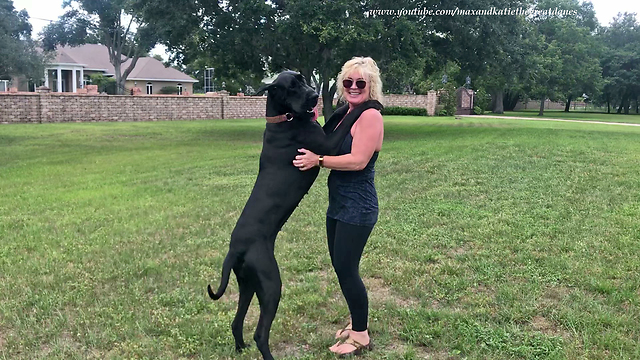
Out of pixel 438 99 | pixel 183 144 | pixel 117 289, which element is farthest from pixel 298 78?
pixel 438 99

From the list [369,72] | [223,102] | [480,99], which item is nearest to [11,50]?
[223,102]

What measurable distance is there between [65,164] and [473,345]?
10531 millimetres

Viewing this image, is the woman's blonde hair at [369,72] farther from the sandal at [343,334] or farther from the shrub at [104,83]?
the shrub at [104,83]

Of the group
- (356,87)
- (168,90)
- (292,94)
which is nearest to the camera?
(292,94)

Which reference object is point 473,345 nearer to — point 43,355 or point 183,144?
point 43,355

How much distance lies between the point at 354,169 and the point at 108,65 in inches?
1797

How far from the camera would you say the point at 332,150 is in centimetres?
274

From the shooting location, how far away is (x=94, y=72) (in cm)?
4284

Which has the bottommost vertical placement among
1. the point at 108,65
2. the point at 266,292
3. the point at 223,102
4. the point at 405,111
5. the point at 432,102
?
the point at 266,292

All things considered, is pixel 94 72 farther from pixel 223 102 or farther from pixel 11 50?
pixel 11 50

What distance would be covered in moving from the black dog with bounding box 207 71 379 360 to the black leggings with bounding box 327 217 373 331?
1.19ft

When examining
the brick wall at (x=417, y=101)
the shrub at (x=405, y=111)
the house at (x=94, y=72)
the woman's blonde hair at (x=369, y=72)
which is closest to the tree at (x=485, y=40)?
the woman's blonde hair at (x=369, y=72)

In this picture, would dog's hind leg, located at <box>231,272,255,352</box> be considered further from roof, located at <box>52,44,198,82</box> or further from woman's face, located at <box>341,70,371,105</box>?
roof, located at <box>52,44,198,82</box>

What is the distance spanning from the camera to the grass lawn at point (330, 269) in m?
3.28
